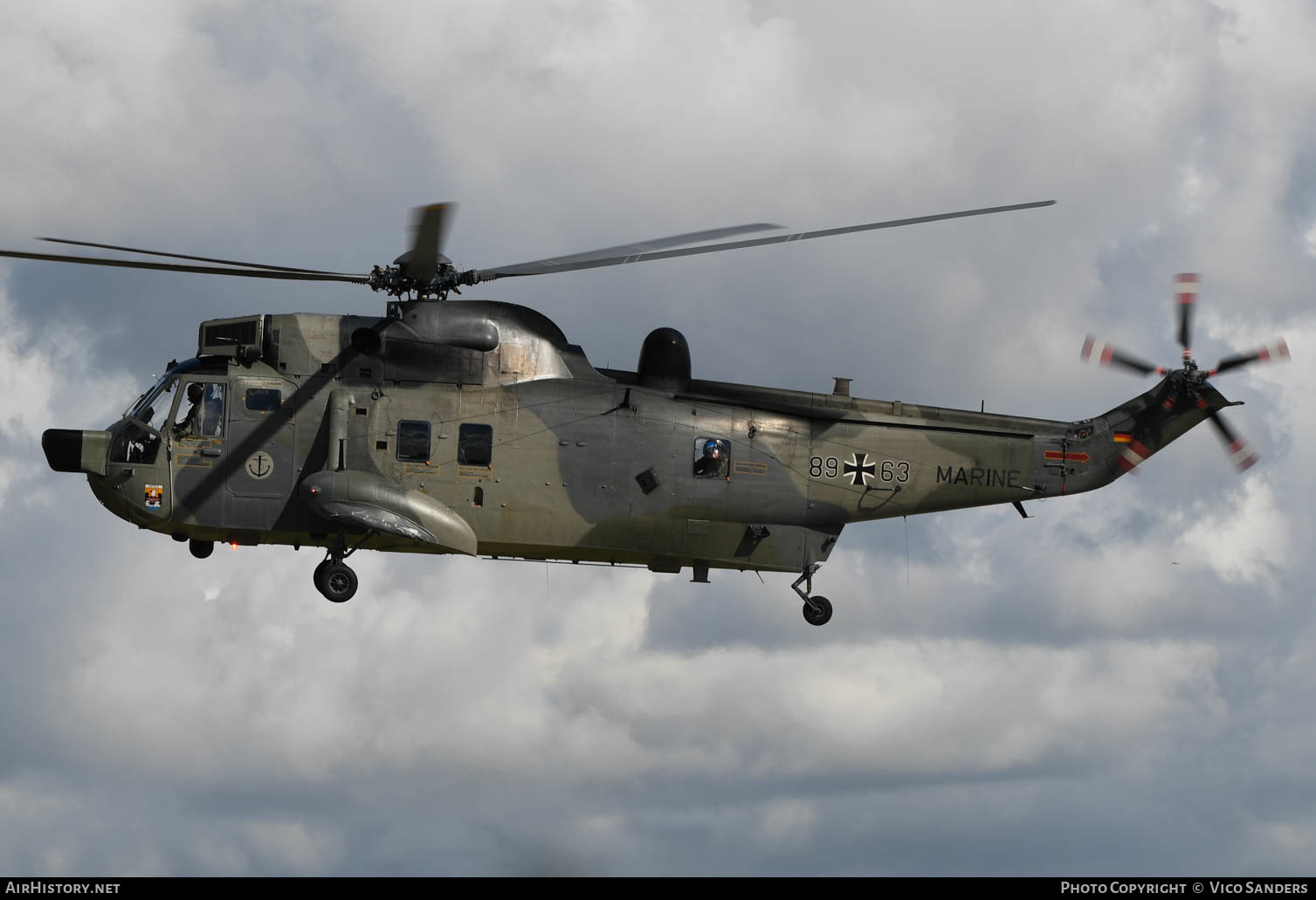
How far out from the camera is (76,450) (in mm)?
28688

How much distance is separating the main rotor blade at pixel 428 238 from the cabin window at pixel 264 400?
3534 mm

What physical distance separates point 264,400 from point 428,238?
513 cm

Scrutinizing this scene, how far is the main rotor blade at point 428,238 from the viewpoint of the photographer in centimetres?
2511

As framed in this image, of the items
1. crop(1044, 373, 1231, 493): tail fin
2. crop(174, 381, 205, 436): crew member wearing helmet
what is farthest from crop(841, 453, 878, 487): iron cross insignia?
crop(174, 381, 205, 436): crew member wearing helmet

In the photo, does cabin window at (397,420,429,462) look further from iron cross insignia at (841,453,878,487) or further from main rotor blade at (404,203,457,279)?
iron cross insignia at (841,453,878,487)

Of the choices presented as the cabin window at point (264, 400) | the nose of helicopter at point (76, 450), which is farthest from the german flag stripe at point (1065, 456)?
the nose of helicopter at point (76, 450)

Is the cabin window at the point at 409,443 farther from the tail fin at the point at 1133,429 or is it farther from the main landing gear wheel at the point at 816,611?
the tail fin at the point at 1133,429

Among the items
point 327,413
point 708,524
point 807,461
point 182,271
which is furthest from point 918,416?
point 182,271

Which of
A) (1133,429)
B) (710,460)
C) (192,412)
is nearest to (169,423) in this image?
(192,412)

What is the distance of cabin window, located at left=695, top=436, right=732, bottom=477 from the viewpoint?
97.2 ft

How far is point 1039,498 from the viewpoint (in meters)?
31.5
